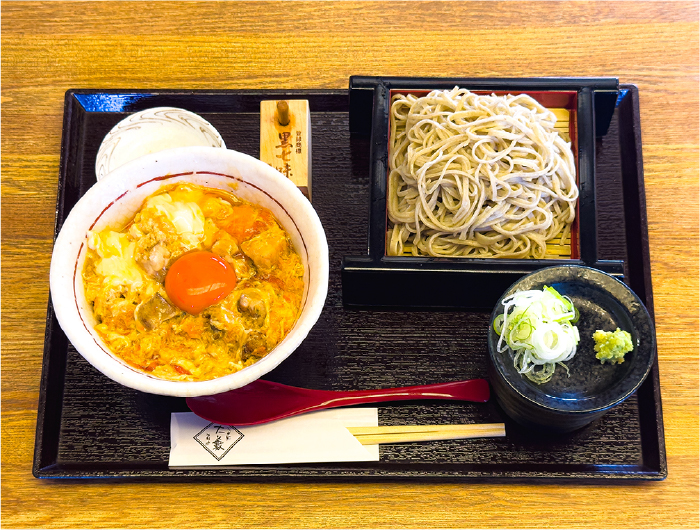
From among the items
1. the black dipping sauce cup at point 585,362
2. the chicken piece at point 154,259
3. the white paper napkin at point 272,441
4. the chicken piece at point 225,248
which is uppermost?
the chicken piece at point 225,248

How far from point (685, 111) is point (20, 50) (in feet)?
10.0

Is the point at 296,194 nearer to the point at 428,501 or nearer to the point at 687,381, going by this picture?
the point at 428,501

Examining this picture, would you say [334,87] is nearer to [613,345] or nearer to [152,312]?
[152,312]

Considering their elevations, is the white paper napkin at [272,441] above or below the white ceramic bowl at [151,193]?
below

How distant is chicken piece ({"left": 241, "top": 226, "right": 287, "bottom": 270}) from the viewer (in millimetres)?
2002

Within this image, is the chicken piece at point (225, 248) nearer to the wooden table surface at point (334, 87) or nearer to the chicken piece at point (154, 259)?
the chicken piece at point (154, 259)

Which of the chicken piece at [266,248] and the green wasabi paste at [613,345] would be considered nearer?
the green wasabi paste at [613,345]

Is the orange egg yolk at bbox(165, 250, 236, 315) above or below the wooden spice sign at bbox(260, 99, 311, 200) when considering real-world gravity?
below

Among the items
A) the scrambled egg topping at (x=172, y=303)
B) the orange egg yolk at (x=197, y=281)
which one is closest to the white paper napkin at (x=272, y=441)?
the scrambled egg topping at (x=172, y=303)

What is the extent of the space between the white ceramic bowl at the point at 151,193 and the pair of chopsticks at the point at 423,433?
0.59 metres

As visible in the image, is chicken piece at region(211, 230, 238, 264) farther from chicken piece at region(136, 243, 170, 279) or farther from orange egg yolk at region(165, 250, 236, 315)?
chicken piece at region(136, 243, 170, 279)

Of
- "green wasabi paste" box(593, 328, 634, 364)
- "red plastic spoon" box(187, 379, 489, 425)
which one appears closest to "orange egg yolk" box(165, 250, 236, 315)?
"red plastic spoon" box(187, 379, 489, 425)

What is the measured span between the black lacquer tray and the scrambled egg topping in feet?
1.31

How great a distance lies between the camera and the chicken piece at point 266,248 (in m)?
2.00
